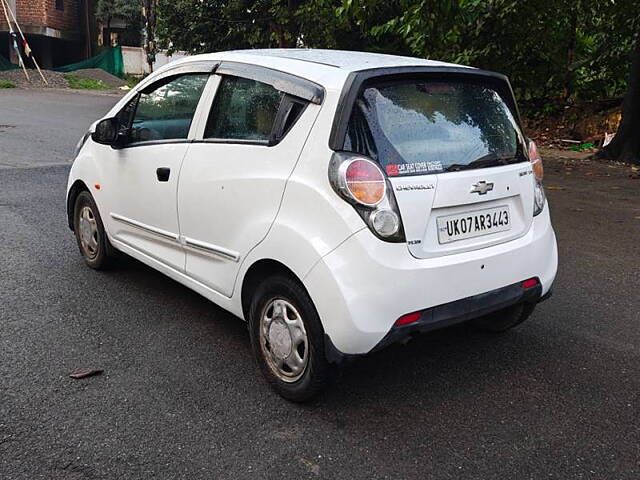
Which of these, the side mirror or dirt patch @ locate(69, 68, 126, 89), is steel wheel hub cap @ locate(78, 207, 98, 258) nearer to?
the side mirror

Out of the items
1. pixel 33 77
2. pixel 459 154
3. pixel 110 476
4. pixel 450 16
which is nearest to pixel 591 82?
pixel 450 16

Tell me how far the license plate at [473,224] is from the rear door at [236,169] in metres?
0.80

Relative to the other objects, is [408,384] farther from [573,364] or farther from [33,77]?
[33,77]

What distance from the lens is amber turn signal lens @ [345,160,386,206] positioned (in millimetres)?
2945

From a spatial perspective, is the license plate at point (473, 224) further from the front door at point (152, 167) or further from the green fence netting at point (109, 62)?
the green fence netting at point (109, 62)

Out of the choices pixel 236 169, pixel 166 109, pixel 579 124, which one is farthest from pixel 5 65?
pixel 236 169

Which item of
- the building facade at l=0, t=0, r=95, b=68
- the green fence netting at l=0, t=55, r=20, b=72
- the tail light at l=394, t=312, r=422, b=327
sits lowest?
the green fence netting at l=0, t=55, r=20, b=72

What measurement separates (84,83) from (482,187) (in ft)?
92.6

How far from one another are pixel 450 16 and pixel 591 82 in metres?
7.46

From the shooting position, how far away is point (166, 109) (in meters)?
4.30

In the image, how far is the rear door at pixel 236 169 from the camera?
327cm

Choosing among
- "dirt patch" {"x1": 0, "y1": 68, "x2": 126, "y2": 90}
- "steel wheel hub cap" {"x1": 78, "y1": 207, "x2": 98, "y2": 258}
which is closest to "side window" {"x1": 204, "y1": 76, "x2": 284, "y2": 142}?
"steel wheel hub cap" {"x1": 78, "y1": 207, "x2": 98, "y2": 258}

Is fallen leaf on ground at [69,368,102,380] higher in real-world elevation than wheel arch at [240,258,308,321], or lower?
lower

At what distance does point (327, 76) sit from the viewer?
321 cm
